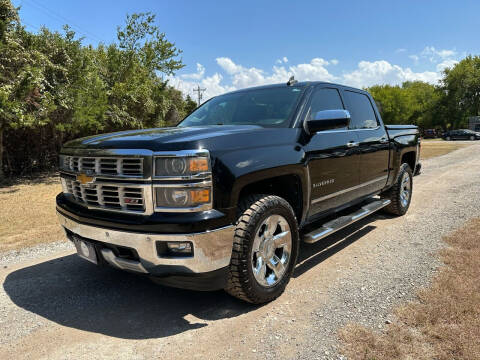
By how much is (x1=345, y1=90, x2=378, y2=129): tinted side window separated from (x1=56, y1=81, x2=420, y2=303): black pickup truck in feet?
1.97

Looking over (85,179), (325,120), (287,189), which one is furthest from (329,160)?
(85,179)

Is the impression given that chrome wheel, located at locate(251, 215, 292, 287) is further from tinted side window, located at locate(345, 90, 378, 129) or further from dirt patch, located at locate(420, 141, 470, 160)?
dirt patch, located at locate(420, 141, 470, 160)

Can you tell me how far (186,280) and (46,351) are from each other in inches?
42.2

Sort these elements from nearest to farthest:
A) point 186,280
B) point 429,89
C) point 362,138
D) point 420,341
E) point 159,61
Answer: point 420,341 < point 186,280 < point 362,138 < point 159,61 < point 429,89

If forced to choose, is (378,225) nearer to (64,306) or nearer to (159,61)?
(64,306)

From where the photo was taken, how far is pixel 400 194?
219 inches

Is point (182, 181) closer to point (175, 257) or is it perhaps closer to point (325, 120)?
point (175, 257)

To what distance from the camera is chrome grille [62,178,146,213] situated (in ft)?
8.09

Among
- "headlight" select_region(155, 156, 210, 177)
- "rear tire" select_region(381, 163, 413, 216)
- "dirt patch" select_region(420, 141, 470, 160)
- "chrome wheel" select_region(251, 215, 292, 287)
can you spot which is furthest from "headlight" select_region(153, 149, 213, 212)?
"dirt patch" select_region(420, 141, 470, 160)

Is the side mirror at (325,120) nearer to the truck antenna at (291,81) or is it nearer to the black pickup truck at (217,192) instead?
the black pickup truck at (217,192)

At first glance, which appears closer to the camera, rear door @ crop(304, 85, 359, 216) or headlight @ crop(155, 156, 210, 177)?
headlight @ crop(155, 156, 210, 177)

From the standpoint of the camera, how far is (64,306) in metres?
3.00

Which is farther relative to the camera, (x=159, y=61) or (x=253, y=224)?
(x=159, y=61)

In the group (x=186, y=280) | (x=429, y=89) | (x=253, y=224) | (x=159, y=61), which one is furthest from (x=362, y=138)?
(x=429, y=89)
